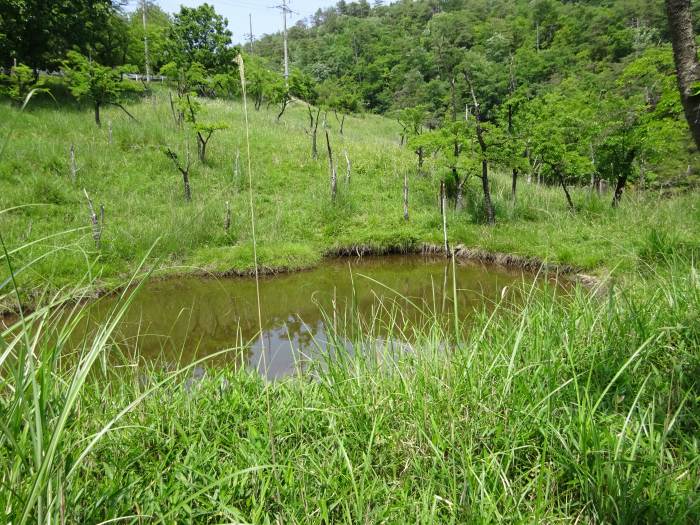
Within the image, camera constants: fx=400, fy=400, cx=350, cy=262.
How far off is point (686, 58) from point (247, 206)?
36.2 feet

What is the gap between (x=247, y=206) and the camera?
1177cm

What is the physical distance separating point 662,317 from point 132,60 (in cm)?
2947

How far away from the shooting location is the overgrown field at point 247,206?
8.34 meters

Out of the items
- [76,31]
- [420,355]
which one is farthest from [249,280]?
[76,31]

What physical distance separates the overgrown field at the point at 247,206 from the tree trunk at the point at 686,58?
430cm

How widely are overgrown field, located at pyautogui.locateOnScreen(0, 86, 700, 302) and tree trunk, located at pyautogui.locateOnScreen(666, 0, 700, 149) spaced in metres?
4.30

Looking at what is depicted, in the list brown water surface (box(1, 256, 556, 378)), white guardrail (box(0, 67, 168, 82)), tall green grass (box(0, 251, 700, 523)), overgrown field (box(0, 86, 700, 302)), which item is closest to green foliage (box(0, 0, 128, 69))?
white guardrail (box(0, 67, 168, 82))

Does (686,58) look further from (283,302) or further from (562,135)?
(562,135)

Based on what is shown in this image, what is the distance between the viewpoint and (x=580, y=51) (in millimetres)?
40875

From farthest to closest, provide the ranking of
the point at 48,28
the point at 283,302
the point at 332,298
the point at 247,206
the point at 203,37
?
the point at 203,37
the point at 48,28
the point at 247,206
the point at 332,298
the point at 283,302

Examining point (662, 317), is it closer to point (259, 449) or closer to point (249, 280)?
point (259, 449)

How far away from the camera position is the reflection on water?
5.54 m

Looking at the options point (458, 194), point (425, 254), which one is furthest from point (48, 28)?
point (425, 254)

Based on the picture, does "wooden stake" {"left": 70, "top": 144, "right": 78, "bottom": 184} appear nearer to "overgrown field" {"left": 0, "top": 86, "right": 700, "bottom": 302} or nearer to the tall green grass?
"overgrown field" {"left": 0, "top": 86, "right": 700, "bottom": 302}
